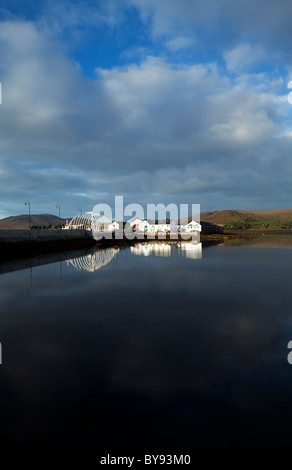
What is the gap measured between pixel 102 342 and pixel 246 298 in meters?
8.64

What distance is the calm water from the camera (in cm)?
471

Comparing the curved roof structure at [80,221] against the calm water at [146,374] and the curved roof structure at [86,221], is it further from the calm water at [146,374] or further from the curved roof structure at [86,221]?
the calm water at [146,374]

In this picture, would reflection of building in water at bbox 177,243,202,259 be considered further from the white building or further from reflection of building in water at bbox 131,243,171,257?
the white building

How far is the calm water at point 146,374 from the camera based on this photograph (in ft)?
15.4

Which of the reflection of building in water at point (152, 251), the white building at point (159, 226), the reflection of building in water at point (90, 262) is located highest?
the white building at point (159, 226)

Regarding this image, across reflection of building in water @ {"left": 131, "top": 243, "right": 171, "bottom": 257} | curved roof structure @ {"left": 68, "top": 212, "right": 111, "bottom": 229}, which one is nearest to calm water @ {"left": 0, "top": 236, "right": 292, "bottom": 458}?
reflection of building in water @ {"left": 131, "top": 243, "right": 171, "bottom": 257}

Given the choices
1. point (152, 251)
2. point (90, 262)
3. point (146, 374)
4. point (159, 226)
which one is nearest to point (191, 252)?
point (152, 251)

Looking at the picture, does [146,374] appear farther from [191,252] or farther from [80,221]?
[80,221]

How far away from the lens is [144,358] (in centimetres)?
754

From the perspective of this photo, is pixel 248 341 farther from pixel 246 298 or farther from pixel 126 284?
pixel 126 284

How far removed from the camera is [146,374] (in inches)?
263

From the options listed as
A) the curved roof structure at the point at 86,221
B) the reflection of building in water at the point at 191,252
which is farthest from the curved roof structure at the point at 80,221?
the reflection of building in water at the point at 191,252

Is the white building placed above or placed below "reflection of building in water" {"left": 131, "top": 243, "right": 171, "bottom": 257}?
above
